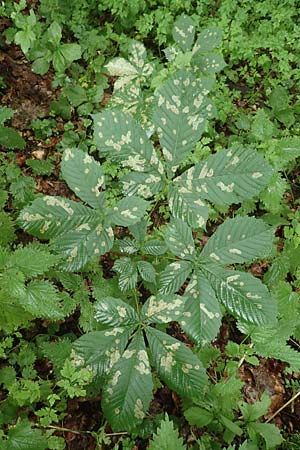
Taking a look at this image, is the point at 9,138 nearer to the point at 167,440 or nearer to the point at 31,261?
the point at 31,261

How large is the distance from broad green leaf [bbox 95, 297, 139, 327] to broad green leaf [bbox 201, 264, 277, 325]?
1.28ft

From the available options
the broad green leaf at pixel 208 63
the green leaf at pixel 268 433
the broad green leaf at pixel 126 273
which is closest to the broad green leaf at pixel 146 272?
the broad green leaf at pixel 126 273

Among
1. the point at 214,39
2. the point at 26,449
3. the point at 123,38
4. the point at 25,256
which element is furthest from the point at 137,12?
the point at 26,449

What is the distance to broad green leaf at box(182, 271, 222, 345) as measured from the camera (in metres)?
1.72

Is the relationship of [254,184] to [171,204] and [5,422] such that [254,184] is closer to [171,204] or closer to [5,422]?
[171,204]

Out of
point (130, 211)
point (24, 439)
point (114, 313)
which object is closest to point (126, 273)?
point (114, 313)

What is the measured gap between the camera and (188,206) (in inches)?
69.4

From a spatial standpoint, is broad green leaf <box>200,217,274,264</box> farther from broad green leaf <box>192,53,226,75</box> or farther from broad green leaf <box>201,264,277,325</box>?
broad green leaf <box>192,53,226,75</box>

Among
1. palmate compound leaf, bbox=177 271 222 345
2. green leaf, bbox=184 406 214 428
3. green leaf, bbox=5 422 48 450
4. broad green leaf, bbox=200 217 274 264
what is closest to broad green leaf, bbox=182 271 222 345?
palmate compound leaf, bbox=177 271 222 345

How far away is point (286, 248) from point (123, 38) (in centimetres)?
229

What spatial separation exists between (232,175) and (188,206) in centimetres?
23

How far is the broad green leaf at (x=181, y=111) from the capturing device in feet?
5.66

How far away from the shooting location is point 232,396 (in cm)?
225

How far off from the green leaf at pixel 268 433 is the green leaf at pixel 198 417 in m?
0.27
